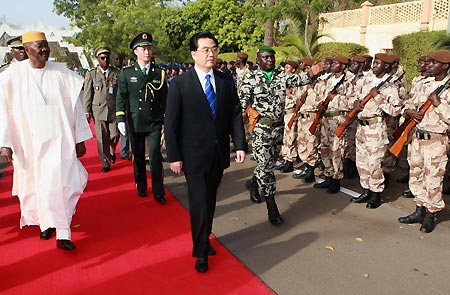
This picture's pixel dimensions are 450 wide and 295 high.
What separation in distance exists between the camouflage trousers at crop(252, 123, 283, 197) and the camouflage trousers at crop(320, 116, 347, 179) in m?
1.36

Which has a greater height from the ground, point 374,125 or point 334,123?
point 374,125

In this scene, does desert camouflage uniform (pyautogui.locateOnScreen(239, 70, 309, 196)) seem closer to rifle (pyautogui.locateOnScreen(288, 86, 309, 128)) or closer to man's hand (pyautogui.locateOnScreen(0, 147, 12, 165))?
rifle (pyautogui.locateOnScreen(288, 86, 309, 128))

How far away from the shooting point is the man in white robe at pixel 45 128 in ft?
13.6

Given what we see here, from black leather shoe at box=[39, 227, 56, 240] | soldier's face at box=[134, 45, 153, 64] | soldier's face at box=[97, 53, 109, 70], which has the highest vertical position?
soldier's face at box=[134, 45, 153, 64]

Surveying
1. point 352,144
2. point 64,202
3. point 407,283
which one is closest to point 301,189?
point 352,144

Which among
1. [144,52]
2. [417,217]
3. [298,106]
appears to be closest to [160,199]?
[144,52]

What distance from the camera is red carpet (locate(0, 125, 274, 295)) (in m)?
3.52

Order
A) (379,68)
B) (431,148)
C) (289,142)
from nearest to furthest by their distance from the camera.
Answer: (431,148) → (379,68) → (289,142)

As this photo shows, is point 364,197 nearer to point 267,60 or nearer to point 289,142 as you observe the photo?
point 289,142

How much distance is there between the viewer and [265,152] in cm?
479

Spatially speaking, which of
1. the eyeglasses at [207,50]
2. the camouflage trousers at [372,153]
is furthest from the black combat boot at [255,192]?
the eyeglasses at [207,50]

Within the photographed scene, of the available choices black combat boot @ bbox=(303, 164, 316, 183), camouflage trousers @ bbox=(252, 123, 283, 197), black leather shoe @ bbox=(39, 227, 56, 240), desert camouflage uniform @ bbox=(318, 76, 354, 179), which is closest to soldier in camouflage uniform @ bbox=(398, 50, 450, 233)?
desert camouflage uniform @ bbox=(318, 76, 354, 179)

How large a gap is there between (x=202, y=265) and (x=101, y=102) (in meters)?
4.35

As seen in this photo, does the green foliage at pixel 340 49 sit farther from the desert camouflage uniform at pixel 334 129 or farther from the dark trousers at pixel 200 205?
the dark trousers at pixel 200 205
